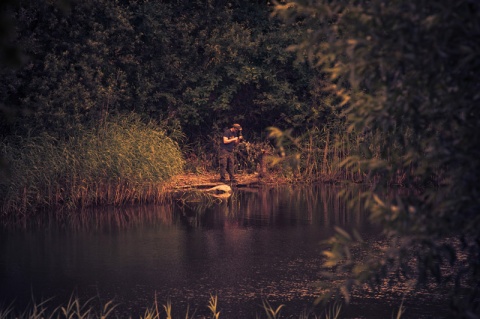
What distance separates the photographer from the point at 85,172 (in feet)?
61.2

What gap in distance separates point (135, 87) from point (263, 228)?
40.8 ft

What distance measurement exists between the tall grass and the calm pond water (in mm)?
794

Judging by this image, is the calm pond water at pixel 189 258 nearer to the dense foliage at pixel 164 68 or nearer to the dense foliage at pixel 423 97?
the dense foliage at pixel 423 97

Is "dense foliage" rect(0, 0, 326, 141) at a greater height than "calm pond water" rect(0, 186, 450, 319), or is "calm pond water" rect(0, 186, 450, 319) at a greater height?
"dense foliage" rect(0, 0, 326, 141)

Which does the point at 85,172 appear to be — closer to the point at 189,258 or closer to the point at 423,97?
the point at 189,258

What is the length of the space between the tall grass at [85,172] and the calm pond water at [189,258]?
2.60ft

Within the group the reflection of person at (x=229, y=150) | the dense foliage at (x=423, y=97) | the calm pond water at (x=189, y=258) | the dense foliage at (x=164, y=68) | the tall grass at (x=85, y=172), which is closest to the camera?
the dense foliage at (x=423, y=97)

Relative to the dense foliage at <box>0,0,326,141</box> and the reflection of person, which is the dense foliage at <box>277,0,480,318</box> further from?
the reflection of person

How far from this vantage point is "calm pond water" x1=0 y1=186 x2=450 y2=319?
972cm

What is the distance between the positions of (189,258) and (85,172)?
6842 mm

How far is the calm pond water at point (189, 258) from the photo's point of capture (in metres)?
9.72

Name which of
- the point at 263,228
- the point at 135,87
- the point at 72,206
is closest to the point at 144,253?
the point at 263,228

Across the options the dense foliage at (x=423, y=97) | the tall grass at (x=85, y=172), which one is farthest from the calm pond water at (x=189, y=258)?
the dense foliage at (x=423, y=97)

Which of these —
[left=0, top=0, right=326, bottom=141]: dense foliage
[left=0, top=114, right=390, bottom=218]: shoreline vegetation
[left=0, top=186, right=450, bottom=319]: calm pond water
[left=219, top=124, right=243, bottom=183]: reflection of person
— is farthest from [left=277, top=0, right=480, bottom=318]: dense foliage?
[left=219, top=124, right=243, bottom=183]: reflection of person
